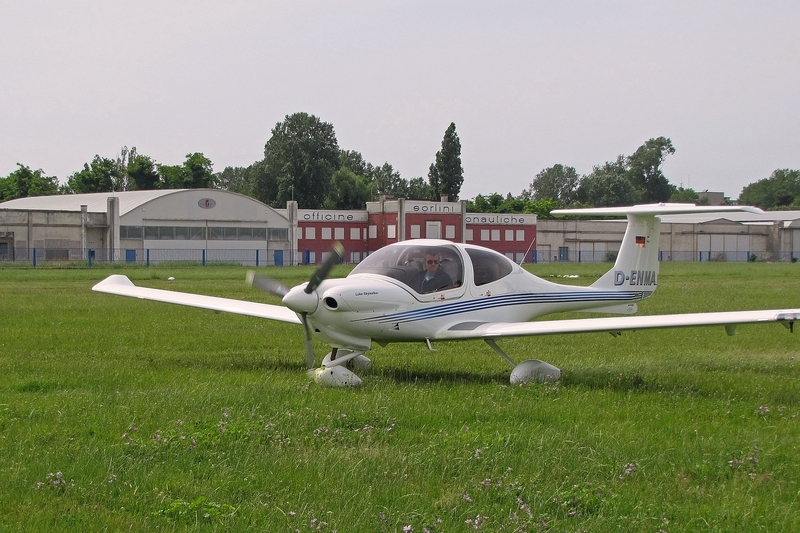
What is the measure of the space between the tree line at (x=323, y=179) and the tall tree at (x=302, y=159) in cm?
13

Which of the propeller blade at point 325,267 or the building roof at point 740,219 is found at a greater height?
the building roof at point 740,219

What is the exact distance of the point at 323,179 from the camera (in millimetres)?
121312

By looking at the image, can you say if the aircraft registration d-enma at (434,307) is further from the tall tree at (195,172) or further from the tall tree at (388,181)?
the tall tree at (388,181)

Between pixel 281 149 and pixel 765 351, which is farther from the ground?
pixel 281 149

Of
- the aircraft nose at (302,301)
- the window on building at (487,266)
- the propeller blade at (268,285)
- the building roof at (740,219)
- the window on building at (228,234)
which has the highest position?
the building roof at (740,219)

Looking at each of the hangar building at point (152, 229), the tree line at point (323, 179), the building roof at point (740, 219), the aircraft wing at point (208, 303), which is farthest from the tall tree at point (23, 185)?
the aircraft wing at point (208, 303)

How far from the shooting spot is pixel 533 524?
5750mm

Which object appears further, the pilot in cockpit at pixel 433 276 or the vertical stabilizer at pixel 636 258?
the vertical stabilizer at pixel 636 258

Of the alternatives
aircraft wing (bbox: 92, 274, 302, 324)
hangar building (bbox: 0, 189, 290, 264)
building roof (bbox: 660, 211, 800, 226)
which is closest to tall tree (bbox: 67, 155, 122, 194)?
hangar building (bbox: 0, 189, 290, 264)

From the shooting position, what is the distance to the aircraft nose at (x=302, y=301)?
436 inches

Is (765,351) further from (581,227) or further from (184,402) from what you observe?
(581,227)

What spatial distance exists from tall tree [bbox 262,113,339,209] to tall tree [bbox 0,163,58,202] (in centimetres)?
2886

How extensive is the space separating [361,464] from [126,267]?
52660mm

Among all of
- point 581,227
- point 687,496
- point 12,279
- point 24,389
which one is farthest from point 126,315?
point 581,227
